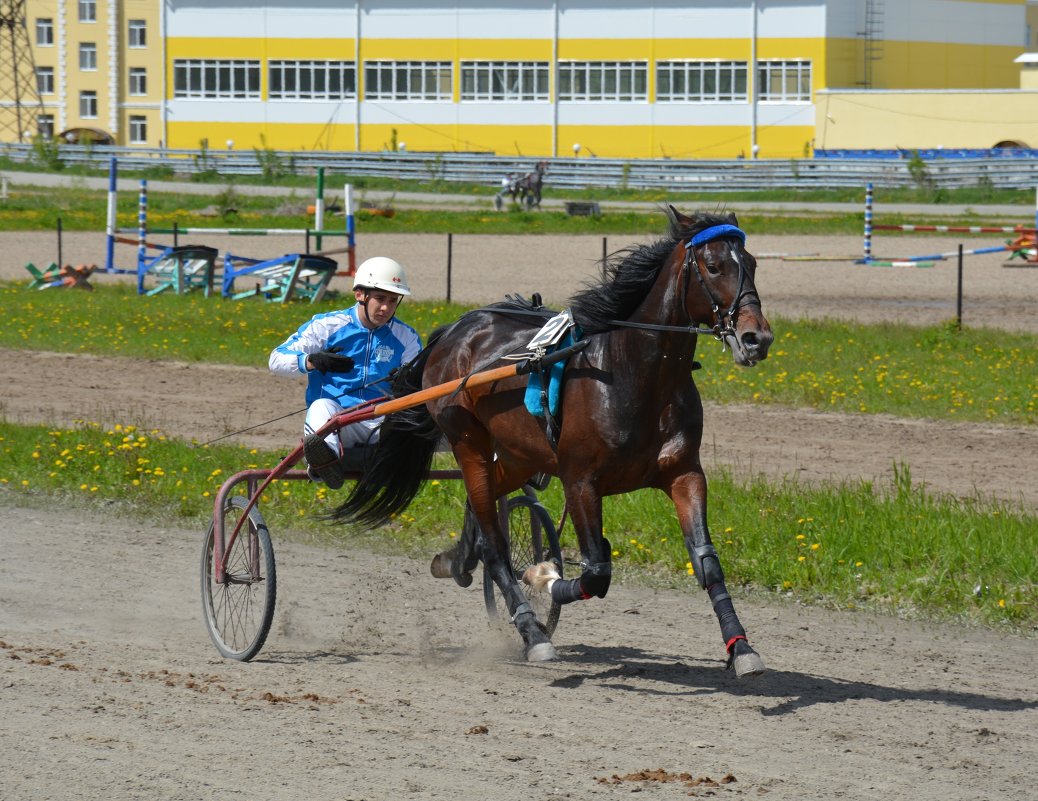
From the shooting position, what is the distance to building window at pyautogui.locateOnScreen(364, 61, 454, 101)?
61.9 m

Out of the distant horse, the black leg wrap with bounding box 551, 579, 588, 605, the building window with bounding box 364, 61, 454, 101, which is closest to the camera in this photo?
the black leg wrap with bounding box 551, 579, 588, 605

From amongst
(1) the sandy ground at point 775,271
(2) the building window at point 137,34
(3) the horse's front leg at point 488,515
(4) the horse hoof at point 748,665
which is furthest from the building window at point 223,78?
(4) the horse hoof at point 748,665

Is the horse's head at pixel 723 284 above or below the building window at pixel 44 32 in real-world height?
below

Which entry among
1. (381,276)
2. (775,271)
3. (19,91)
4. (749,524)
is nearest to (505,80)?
(19,91)

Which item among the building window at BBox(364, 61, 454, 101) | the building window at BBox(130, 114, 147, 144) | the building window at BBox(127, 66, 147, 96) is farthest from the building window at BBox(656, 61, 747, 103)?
the building window at BBox(127, 66, 147, 96)

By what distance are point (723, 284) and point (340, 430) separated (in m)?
2.35

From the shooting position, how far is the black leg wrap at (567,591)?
20.7 ft

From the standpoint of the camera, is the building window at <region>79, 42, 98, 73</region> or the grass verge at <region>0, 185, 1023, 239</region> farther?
the building window at <region>79, 42, 98, 73</region>

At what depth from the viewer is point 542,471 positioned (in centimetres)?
677

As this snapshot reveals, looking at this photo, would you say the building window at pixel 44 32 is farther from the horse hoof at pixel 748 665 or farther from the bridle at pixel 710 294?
the horse hoof at pixel 748 665

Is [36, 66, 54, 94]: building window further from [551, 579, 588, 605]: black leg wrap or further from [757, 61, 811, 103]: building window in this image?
[551, 579, 588, 605]: black leg wrap

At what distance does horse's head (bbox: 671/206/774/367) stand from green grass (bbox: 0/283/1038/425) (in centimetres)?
766

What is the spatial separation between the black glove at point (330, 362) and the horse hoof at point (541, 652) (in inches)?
63.0

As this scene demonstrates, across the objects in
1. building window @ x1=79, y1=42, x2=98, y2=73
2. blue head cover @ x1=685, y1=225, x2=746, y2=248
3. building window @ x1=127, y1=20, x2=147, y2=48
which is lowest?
blue head cover @ x1=685, y1=225, x2=746, y2=248
